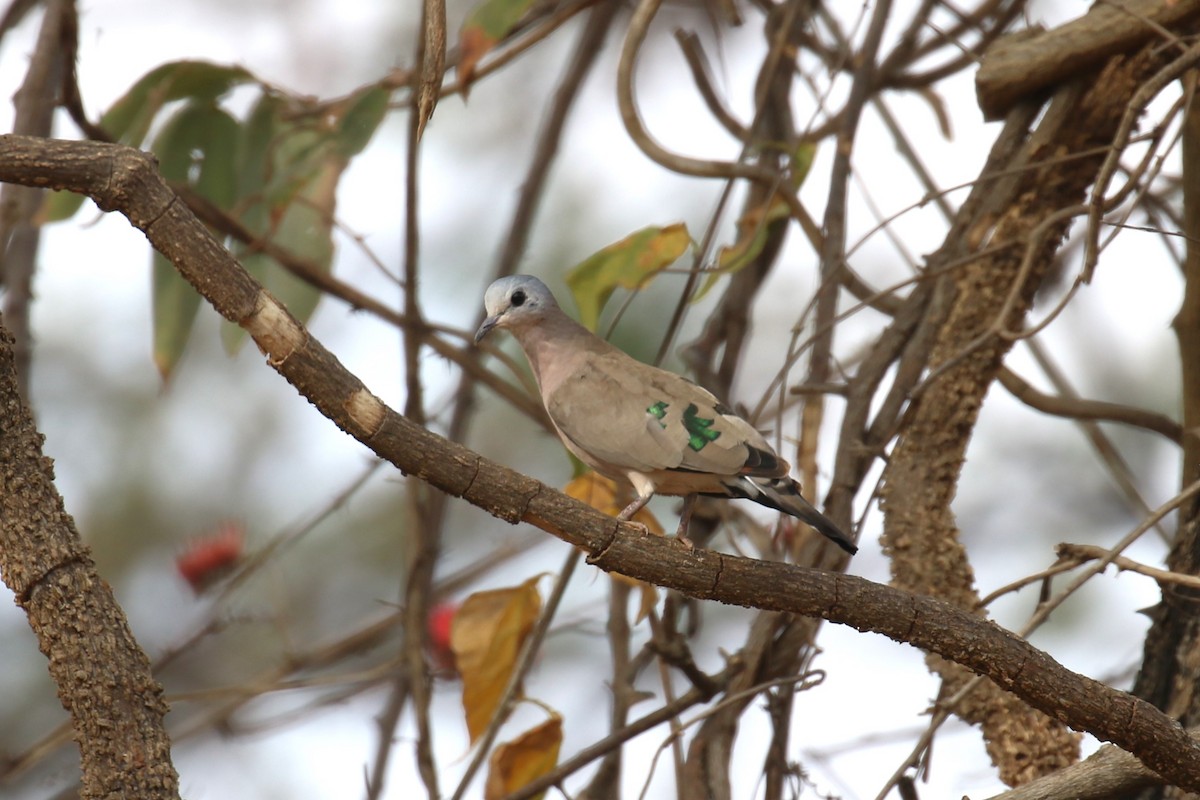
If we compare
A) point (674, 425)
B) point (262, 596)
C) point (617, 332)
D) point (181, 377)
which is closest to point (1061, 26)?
point (674, 425)

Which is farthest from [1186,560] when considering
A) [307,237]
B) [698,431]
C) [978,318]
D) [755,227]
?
[307,237]

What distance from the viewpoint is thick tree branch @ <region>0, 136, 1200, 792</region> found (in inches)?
65.0

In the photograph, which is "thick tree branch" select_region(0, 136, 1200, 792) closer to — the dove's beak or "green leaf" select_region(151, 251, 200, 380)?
the dove's beak

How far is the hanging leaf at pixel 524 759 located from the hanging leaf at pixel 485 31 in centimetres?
154

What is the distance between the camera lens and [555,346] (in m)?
2.67

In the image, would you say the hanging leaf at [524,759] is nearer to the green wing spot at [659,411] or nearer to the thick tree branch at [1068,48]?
the green wing spot at [659,411]

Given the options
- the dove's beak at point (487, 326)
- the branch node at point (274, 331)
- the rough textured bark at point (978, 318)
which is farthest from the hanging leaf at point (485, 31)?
the branch node at point (274, 331)

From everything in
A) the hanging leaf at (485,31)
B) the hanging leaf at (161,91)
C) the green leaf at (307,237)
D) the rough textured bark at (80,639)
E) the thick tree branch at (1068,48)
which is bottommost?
the rough textured bark at (80,639)

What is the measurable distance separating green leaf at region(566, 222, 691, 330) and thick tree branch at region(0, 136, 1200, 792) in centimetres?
121

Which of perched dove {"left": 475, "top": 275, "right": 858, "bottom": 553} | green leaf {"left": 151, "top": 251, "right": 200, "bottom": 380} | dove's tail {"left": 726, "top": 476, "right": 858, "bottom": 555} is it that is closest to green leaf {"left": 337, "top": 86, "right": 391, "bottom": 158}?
green leaf {"left": 151, "top": 251, "right": 200, "bottom": 380}

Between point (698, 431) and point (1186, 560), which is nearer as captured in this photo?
point (698, 431)

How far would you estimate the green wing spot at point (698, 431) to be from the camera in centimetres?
225

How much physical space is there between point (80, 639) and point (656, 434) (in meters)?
0.99

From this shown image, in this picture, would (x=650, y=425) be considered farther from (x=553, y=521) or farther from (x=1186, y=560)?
(x=1186, y=560)
